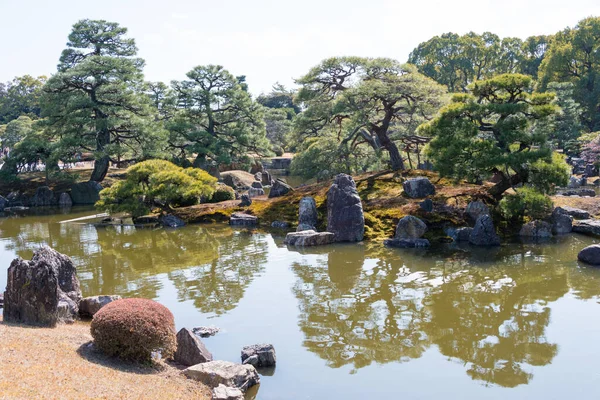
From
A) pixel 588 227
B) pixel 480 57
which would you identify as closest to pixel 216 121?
pixel 588 227

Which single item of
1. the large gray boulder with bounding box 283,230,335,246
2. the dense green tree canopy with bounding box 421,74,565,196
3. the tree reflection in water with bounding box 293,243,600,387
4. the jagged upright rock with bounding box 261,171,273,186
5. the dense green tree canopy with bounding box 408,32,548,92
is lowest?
the tree reflection in water with bounding box 293,243,600,387

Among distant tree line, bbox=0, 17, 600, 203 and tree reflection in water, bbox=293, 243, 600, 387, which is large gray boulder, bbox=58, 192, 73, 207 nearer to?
distant tree line, bbox=0, 17, 600, 203

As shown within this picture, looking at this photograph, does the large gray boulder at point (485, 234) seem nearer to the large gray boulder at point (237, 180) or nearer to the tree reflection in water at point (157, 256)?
the tree reflection in water at point (157, 256)

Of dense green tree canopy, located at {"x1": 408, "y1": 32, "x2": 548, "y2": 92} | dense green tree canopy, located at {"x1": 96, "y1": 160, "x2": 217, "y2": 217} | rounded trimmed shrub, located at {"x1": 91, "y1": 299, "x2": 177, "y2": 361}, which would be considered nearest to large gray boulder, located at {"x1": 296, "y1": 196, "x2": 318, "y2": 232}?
dense green tree canopy, located at {"x1": 96, "y1": 160, "x2": 217, "y2": 217}

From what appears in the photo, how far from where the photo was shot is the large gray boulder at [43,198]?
113 feet

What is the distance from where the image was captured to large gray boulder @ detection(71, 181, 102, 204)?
34469mm

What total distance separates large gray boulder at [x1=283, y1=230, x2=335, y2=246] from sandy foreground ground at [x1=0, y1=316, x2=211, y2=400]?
1063 centimetres

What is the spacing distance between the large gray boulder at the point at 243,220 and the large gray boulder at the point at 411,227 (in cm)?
756

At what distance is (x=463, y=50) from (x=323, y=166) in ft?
167

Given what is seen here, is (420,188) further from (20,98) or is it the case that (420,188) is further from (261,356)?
(20,98)

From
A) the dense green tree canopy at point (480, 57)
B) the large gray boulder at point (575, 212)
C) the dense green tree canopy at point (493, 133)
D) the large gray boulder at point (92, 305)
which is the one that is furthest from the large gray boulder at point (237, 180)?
the dense green tree canopy at point (480, 57)

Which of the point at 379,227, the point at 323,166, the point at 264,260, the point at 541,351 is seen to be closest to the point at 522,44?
the point at 323,166

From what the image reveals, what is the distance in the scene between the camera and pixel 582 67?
49781 millimetres

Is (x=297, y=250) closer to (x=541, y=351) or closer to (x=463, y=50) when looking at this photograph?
(x=541, y=351)
